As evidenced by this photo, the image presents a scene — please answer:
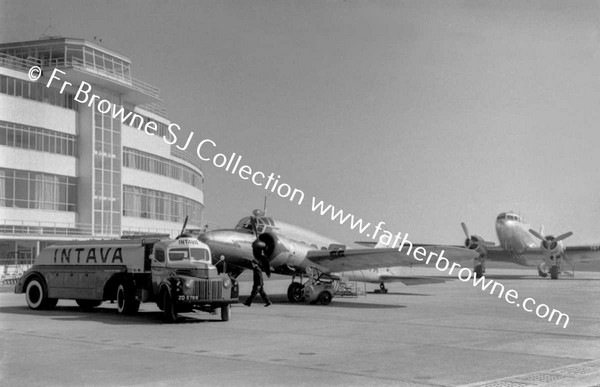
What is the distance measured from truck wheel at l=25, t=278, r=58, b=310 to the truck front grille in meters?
6.85

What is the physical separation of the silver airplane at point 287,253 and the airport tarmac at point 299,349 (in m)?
4.59

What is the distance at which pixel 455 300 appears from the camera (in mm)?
30812

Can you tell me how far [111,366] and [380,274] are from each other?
24.8 meters

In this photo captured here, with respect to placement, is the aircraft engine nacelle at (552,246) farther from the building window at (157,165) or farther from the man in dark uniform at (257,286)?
the man in dark uniform at (257,286)

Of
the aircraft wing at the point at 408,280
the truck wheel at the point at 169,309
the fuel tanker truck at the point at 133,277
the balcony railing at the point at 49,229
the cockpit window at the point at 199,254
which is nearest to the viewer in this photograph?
the truck wheel at the point at 169,309

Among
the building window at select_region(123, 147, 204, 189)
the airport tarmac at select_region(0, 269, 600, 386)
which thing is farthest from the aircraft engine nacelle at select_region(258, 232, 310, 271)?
the building window at select_region(123, 147, 204, 189)

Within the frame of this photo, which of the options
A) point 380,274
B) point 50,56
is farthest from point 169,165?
point 380,274

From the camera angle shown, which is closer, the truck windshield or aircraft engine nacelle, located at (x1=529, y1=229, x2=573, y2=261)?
the truck windshield

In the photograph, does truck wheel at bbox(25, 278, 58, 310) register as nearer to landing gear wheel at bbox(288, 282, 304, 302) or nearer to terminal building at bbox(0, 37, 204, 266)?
landing gear wheel at bbox(288, 282, 304, 302)

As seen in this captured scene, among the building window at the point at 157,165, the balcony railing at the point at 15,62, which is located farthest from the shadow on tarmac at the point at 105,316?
the building window at the point at 157,165

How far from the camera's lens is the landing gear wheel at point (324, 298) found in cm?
2780

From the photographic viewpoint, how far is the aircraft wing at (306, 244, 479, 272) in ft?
88.5

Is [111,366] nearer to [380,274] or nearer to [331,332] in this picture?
[331,332]

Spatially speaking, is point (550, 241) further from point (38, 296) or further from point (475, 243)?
point (38, 296)
